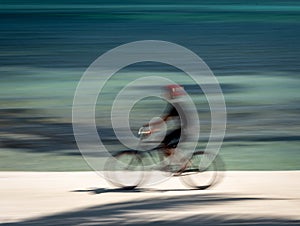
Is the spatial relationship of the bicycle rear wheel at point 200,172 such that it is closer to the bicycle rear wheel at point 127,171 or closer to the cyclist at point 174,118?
the cyclist at point 174,118

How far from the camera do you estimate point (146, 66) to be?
35188 millimetres

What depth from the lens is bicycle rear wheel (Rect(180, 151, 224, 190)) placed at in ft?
38.5

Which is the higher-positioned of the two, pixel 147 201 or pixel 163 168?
pixel 163 168

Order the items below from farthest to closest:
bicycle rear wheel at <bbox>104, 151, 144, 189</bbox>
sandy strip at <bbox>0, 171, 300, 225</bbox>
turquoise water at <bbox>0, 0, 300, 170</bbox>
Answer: turquoise water at <bbox>0, 0, 300, 170</bbox> → bicycle rear wheel at <bbox>104, 151, 144, 189</bbox> → sandy strip at <bbox>0, 171, 300, 225</bbox>

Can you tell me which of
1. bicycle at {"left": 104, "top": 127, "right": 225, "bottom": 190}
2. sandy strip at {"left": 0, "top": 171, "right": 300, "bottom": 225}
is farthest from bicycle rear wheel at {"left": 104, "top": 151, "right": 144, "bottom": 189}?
sandy strip at {"left": 0, "top": 171, "right": 300, "bottom": 225}

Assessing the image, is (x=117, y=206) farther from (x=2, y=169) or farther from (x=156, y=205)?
(x=2, y=169)

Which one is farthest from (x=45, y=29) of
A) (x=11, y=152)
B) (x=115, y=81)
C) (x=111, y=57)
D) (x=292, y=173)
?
(x=292, y=173)

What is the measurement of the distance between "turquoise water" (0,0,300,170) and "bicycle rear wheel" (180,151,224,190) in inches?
130

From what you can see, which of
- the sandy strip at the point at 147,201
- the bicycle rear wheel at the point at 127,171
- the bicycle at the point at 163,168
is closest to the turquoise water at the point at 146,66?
the sandy strip at the point at 147,201

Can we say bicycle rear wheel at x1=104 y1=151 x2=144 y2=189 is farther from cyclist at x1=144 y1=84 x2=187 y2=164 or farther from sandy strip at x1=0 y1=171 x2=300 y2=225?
cyclist at x1=144 y1=84 x2=187 y2=164

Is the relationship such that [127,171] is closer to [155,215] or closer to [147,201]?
[147,201]

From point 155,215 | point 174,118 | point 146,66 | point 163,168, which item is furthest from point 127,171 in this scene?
point 146,66

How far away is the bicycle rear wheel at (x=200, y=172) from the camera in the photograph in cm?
1173

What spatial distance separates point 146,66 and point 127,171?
23.5 m
